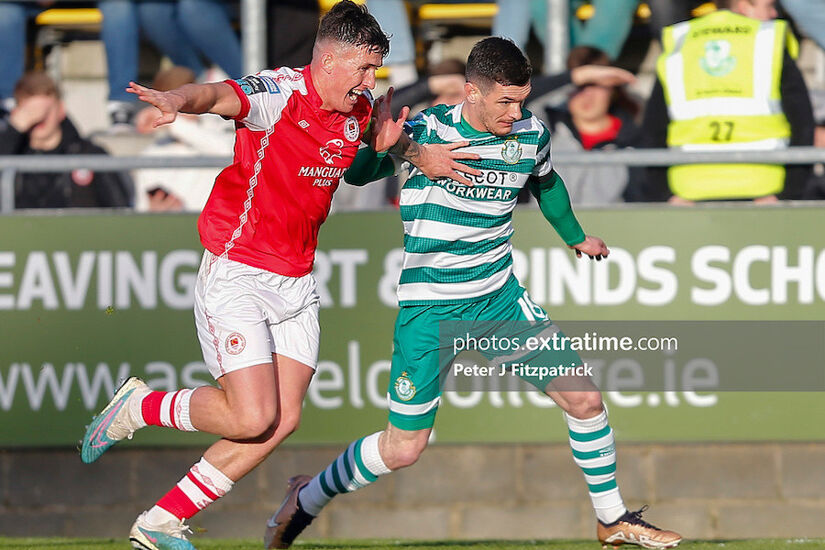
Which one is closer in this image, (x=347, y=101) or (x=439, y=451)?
(x=347, y=101)

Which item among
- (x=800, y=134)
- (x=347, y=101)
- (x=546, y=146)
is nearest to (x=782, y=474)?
(x=800, y=134)

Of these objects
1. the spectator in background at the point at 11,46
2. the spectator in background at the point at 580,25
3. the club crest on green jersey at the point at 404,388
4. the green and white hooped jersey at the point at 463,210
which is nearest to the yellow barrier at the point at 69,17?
the spectator in background at the point at 11,46

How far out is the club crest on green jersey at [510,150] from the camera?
19.6ft

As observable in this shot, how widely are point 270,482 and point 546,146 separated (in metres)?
3.17

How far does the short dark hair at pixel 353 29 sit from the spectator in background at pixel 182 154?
9.59 ft

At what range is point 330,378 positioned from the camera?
7.97 meters

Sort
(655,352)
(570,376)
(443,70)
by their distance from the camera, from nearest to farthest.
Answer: (570,376)
(655,352)
(443,70)

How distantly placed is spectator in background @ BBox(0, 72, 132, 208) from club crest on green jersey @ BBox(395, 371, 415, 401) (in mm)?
3260

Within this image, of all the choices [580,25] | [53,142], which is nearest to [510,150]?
[53,142]

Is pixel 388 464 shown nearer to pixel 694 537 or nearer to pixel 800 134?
pixel 694 537

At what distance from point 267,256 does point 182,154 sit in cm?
316

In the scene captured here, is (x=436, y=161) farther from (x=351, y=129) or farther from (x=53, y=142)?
(x=53, y=142)

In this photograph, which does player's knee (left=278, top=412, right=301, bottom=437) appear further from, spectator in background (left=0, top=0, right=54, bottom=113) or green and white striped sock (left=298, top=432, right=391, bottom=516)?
spectator in background (left=0, top=0, right=54, bottom=113)

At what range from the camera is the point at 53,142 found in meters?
9.00
